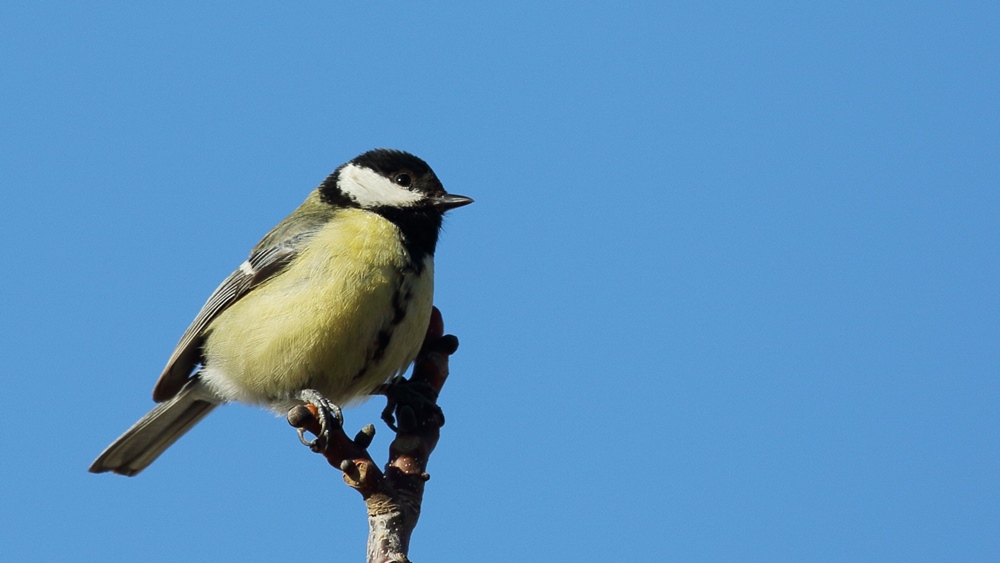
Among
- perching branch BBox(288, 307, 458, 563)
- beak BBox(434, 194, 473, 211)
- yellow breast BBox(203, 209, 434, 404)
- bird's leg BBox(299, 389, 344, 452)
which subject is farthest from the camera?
beak BBox(434, 194, 473, 211)

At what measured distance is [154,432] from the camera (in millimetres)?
5387

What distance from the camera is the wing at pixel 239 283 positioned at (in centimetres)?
504

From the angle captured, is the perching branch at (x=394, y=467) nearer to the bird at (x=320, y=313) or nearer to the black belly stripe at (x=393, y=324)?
the bird at (x=320, y=313)

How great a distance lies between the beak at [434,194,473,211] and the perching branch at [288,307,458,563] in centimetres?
165

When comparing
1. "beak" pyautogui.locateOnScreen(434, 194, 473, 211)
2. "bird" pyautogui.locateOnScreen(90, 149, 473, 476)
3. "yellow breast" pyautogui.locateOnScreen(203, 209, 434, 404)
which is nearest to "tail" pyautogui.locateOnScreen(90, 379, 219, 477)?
"bird" pyautogui.locateOnScreen(90, 149, 473, 476)

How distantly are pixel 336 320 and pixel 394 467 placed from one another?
152cm

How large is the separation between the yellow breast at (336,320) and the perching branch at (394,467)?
34.4 inches

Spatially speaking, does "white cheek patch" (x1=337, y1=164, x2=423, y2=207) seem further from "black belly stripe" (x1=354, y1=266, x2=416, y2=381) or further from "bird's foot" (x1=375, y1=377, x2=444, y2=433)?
"bird's foot" (x1=375, y1=377, x2=444, y2=433)

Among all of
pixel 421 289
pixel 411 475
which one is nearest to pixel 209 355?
pixel 421 289

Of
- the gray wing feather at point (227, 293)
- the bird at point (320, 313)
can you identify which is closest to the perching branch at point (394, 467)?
the bird at point (320, 313)

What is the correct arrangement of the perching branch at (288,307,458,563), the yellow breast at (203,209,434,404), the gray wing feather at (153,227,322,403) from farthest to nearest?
the gray wing feather at (153,227,322,403) < the yellow breast at (203,209,434,404) < the perching branch at (288,307,458,563)

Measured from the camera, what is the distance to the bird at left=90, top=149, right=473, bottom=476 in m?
4.60

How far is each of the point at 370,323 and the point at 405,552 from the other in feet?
6.05

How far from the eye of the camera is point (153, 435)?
17.7ft
